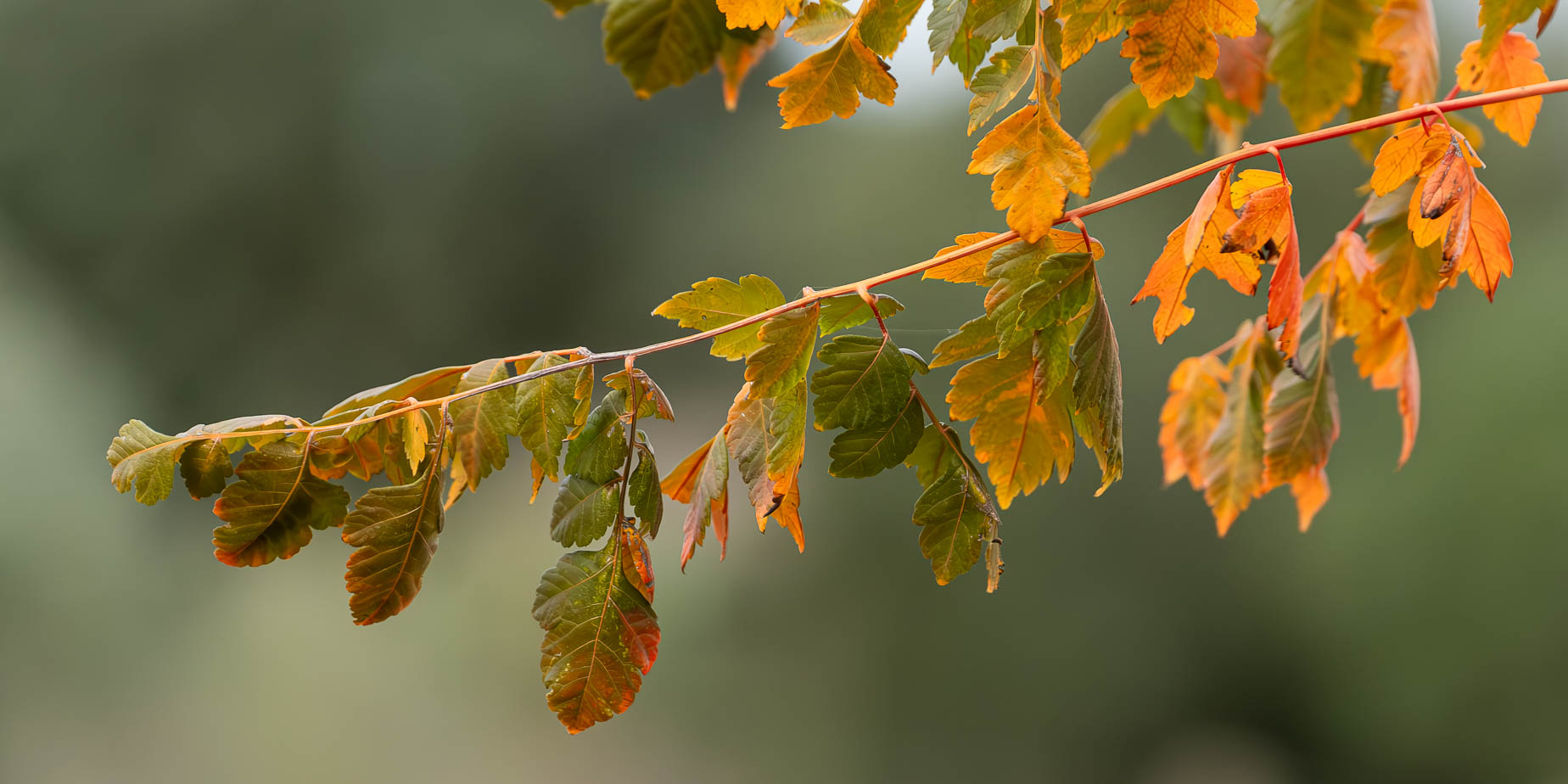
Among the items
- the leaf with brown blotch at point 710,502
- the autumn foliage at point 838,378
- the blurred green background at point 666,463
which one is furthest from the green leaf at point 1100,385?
the blurred green background at point 666,463

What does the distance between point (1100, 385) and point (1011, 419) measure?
0.04 m

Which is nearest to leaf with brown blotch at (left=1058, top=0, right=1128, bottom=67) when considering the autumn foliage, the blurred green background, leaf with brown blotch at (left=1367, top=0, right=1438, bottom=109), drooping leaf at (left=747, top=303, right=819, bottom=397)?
the autumn foliage

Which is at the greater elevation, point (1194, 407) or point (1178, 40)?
point (1178, 40)

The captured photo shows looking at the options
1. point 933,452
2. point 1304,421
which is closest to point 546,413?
point 933,452

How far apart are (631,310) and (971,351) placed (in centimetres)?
211

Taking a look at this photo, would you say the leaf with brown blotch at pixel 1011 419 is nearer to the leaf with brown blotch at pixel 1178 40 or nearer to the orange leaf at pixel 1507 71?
the leaf with brown blotch at pixel 1178 40

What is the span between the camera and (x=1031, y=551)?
7.48 feet

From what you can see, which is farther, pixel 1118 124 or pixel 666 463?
pixel 666 463

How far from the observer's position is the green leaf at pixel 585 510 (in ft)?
0.81

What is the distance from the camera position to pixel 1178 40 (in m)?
0.23

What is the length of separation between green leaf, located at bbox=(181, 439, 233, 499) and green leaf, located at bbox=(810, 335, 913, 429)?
17 cm

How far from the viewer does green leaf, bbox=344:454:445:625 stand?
0.23 metres

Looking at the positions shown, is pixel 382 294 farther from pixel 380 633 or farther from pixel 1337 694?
pixel 1337 694

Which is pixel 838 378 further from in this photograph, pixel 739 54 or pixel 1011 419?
pixel 739 54
